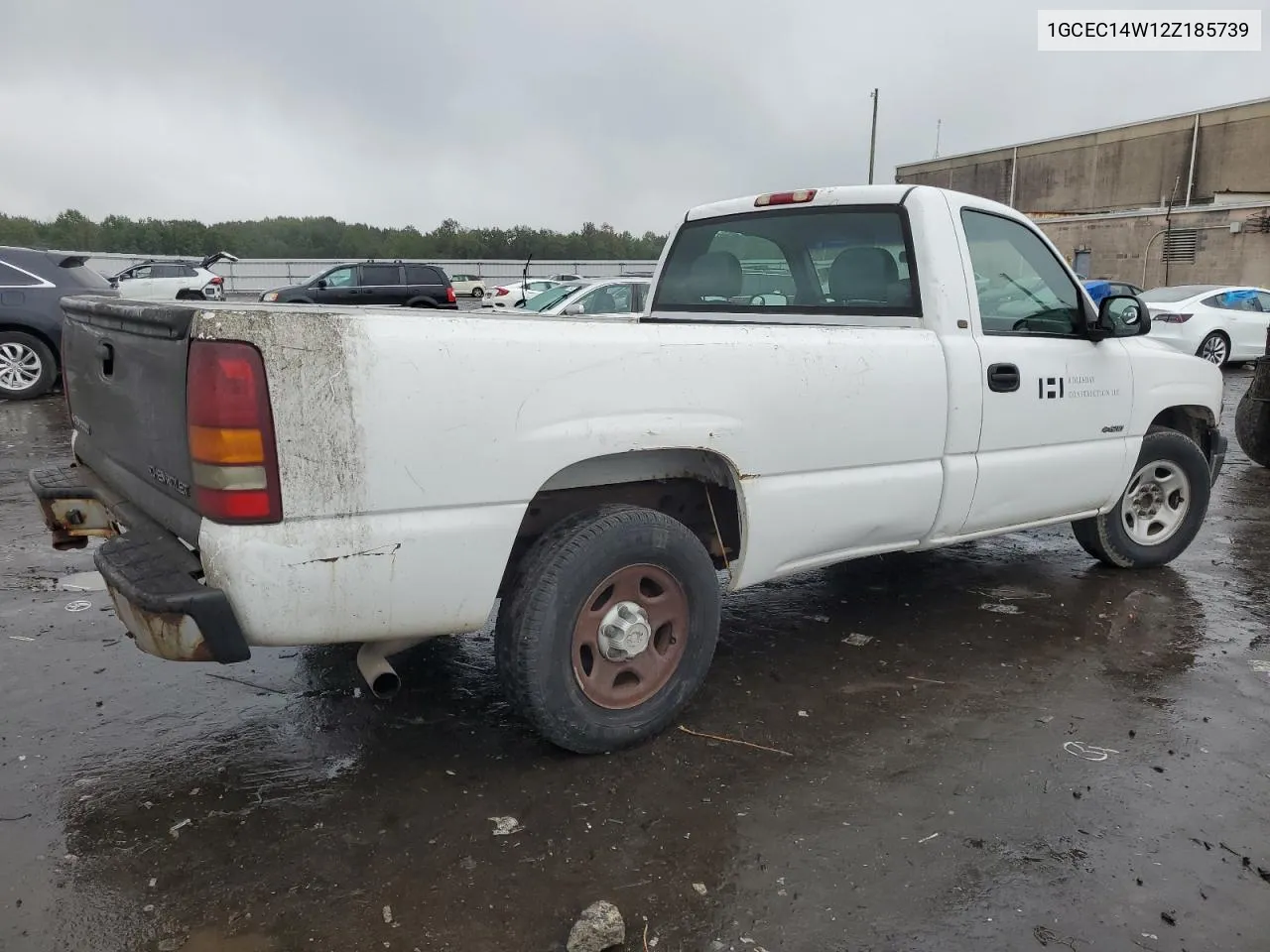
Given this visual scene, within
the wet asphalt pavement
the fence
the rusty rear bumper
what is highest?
the fence

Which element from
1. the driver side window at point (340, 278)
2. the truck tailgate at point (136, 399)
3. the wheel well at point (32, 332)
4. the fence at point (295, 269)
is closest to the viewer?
the truck tailgate at point (136, 399)

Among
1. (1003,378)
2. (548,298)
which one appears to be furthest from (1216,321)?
(1003,378)

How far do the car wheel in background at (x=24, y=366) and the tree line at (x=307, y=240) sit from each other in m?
41.0

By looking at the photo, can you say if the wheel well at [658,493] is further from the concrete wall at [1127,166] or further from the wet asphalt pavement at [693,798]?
the concrete wall at [1127,166]

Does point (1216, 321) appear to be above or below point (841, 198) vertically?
below

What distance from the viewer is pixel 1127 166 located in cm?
4038

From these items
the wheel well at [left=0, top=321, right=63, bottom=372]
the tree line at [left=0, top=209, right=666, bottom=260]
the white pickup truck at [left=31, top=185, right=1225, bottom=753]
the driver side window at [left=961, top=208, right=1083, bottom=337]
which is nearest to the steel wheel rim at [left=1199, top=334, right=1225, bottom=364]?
the white pickup truck at [left=31, top=185, right=1225, bottom=753]

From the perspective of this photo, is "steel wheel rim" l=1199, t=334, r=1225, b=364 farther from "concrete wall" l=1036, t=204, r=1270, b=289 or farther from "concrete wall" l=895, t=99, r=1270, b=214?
"concrete wall" l=895, t=99, r=1270, b=214

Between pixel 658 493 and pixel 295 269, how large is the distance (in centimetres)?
Result: 3833

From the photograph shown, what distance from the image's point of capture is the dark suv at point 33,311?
9.91 meters

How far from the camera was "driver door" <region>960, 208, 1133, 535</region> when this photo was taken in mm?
3799

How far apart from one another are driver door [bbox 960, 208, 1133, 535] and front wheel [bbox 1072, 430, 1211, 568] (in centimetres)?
36

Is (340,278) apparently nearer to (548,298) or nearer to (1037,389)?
(548,298)

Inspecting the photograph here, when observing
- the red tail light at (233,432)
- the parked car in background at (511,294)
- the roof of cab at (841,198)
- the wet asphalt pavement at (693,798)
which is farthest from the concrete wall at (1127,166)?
the red tail light at (233,432)
